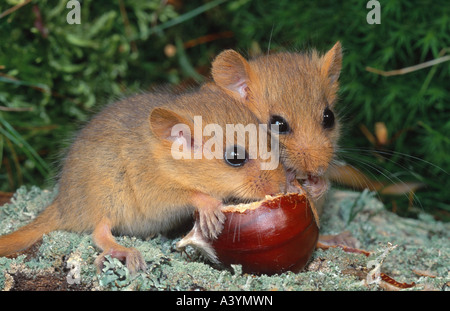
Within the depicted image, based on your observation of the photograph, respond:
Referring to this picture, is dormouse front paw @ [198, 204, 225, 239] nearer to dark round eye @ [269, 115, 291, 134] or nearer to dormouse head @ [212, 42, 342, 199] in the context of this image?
dormouse head @ [212, 42, 342, 199]

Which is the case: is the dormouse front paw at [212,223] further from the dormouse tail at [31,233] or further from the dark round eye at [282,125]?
the dormouse tail at [31,233]

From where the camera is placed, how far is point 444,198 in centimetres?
502

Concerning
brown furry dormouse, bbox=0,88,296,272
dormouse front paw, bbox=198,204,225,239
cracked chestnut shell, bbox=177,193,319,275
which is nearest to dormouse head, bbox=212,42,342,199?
brown furry dormouse, bbox=0,88,296,272

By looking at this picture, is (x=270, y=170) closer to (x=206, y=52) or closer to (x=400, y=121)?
(x=400, y=121)

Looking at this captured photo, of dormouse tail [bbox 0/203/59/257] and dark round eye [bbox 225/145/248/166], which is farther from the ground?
dark round eye [bbox 225/145/248/166]

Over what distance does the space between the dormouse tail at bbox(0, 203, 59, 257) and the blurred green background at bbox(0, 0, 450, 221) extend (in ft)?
3.32

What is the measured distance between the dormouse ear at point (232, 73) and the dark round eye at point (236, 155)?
2.65 feet

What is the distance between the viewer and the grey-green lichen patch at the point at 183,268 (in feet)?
9.05

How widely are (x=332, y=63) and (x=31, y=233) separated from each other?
2.34m

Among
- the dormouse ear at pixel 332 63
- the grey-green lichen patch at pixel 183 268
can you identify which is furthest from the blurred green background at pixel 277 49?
the grey-green lichen patch at pixel 183 268

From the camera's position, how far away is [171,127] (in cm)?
312

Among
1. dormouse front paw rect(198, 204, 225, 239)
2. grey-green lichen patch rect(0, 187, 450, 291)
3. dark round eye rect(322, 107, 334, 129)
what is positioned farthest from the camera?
dark round eye rect(322, 107, 334, 129)

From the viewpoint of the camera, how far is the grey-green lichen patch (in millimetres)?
2760

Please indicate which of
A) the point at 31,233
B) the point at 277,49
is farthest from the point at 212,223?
the point at 277,49
